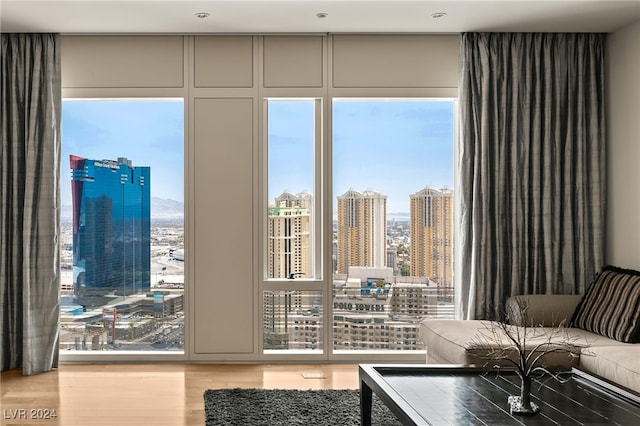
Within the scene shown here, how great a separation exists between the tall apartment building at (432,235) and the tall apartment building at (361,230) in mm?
251

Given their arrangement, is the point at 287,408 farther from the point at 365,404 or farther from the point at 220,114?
the point at 220,114

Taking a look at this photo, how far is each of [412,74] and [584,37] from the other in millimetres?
1354

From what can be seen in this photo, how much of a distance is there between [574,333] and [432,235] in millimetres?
1350

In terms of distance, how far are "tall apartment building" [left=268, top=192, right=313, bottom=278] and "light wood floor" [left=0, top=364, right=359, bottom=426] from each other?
0.76 meters

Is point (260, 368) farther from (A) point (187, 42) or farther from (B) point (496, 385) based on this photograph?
(A) point (187, 42)

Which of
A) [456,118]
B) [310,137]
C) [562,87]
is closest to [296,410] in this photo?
[310,137]

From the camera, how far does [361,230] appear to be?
16.3 feet

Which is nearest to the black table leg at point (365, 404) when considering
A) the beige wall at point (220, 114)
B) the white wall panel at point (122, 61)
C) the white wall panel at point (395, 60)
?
the beige wall at point (220, 114)

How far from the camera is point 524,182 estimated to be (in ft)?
15.6

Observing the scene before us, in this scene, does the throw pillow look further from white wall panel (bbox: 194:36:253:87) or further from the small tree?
white wall panel (bbox: 194:36:253:87)

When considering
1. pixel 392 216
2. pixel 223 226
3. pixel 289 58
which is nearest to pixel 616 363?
pixel 392 216

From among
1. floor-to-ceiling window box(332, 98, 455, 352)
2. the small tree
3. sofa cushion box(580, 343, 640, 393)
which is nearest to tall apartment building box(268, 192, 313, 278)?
floor-to-ceiling window box(332, 98, 455, 352)

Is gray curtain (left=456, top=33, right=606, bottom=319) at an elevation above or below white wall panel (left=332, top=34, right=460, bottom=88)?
below

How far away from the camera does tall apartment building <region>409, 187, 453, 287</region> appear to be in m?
5.00
